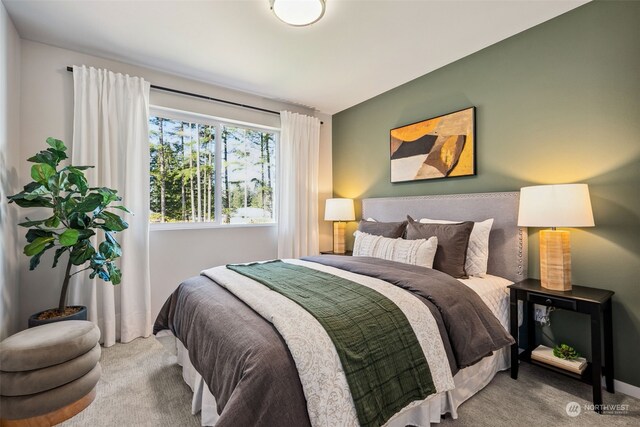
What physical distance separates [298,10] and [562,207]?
2104mm

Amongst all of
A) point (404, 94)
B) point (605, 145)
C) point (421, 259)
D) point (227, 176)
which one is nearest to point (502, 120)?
point (605, 145)

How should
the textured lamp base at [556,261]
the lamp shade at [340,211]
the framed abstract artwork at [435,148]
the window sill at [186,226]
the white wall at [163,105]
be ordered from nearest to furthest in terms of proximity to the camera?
the textured lamp base at [556,261]
the white wall at [163,105]
the framed abstract artwork at [435,148]
the window sill at [186,226]
the lamp shade at [340,211]

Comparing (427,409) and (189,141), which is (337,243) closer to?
(189,141)

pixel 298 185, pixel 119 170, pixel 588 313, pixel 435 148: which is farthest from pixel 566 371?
pixel 119 170

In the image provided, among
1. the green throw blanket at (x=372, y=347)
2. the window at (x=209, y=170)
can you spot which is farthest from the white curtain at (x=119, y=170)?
the green throw blanket at (x=372, y=347)

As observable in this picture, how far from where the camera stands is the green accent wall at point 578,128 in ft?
6.31

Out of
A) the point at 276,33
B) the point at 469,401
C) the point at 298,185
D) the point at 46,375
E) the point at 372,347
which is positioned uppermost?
the point at 276,33

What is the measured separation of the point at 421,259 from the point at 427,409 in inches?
41.3

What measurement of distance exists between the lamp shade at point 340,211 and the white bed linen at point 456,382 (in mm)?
1746

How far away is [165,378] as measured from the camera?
2105mm

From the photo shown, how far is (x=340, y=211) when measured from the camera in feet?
12.4

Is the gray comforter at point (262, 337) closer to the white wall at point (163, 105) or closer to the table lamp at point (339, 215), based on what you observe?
the white wall at point (163, 105)

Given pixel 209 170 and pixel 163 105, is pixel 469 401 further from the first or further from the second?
pixel 163 105

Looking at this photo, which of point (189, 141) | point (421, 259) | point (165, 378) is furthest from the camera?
point (189, 141)
